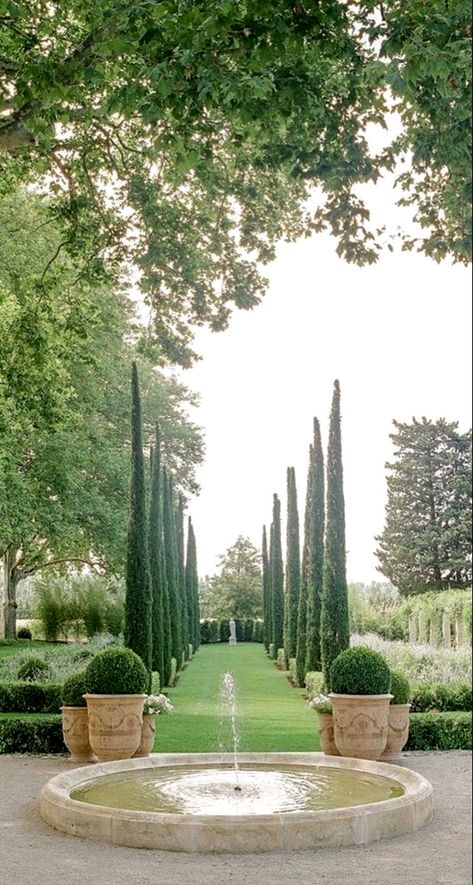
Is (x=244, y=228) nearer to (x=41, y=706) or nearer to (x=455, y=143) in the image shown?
(x=455, y=143)

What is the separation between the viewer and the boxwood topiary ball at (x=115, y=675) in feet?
35.6

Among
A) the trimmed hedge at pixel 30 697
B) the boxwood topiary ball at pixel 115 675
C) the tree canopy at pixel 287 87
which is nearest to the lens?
the tree canopy at pixel 287 87

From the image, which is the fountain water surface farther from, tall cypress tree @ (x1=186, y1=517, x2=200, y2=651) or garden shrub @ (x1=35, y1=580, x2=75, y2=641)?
tall cypress tree @ (x1=186, y1=517, x2=200, y2=651)

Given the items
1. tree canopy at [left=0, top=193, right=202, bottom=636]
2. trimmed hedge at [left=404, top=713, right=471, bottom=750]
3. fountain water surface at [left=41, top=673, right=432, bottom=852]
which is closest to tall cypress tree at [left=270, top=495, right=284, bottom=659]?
tree canopy at [left=0, top=193, right=202, bottom=636]

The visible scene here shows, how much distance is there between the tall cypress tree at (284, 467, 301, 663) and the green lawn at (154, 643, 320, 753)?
2.06 metres

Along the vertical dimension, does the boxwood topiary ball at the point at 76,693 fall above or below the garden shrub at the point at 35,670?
above

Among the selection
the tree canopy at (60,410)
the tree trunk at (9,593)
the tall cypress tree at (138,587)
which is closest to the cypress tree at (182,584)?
the tree canopy at (60,410)

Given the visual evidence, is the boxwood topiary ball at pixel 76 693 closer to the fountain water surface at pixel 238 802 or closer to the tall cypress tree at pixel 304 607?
the fountain water surface at pixel 238 802

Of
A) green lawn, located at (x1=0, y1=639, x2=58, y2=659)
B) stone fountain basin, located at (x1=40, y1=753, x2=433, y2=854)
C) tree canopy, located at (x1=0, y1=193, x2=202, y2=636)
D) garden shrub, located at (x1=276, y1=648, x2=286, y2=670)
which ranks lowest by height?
garden shrub, located at (x1=276, y1=648, x2=286, y2=670)

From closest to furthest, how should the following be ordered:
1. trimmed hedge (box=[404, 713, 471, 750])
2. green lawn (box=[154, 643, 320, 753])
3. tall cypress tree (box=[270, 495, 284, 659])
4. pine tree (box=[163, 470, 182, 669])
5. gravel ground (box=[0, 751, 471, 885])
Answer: gravel ground (box=[0, 751, 471, 885])
trimmed hedge (box=[404, 713, 471, 750])
green lawn (box=[154, 643, 320, 753])
pine tree (box=[163, 470, 182, 669])
tall cypress tree (box=[270, 495, 284, 659])

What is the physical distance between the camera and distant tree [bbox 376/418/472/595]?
117 feet

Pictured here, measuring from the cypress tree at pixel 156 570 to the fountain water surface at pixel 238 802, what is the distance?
9868mm

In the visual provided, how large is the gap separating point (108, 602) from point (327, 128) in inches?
949

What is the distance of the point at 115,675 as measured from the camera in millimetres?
10867
